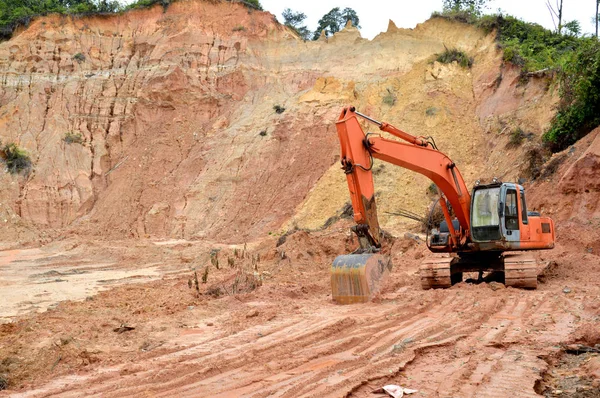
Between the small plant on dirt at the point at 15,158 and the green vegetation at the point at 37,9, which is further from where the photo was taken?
the green vegetation at the point at 37,9

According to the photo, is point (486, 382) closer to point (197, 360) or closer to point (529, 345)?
point (529, 345)

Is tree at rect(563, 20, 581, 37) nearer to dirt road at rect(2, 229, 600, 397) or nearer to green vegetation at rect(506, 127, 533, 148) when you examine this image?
green vegetation at rect(506, 127, 533, 148)

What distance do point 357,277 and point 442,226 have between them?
3.38 meters

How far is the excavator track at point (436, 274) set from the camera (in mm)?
11539

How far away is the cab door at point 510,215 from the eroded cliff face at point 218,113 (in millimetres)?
9505

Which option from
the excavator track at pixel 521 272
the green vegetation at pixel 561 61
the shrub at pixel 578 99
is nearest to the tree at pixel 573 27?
the green vegetation at pixel 561 61

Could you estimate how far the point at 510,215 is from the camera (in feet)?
36.9

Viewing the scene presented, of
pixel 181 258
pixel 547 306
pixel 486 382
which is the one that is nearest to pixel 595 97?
pixel 547 306

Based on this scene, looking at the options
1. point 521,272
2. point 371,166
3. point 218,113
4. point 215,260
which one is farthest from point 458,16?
point 371,166

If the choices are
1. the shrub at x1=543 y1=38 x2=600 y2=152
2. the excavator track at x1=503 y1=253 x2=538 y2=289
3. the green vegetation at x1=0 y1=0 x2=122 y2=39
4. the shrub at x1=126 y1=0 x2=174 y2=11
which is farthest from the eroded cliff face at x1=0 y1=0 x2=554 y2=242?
the excavator track at x1=503 y1=253 x2=538 y2=289

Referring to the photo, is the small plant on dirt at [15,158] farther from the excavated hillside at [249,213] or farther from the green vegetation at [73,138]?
the green vegetation at [73,138]

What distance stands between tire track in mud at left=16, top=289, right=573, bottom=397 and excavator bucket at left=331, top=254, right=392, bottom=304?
834 millimetres

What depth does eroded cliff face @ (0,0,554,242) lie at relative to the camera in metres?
25.9

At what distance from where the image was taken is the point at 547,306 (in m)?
9.26
